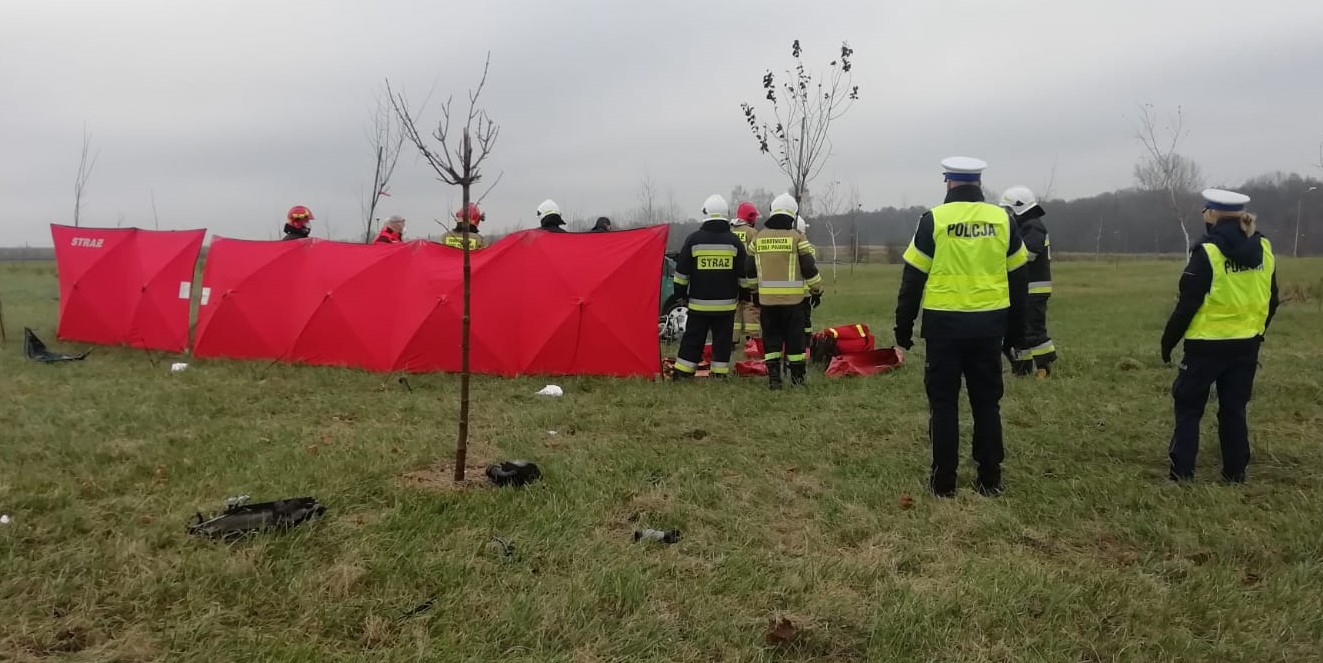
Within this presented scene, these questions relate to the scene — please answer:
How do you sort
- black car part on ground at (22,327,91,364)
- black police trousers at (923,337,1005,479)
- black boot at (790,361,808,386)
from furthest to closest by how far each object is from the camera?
black car part on ground at (22,327,91,364)
black boot at (790,361,808,386)
black police trousers at (923,337,1005,479)

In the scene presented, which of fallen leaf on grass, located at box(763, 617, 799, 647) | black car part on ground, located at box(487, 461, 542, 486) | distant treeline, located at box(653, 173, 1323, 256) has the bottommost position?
fallen leaf on grass, located at box(763, 617, 799, 647)

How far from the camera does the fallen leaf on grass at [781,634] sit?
2.90m

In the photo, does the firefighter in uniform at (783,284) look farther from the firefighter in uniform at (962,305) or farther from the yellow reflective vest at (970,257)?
the yellow reflective vest at (970,257)

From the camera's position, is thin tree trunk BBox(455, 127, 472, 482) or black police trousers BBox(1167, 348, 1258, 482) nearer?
thin tree trunk BBox(455, 127, 472, 482)

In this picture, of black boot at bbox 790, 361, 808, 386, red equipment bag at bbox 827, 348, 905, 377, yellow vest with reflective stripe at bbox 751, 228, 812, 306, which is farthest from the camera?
red equipment bag at bbox 827, 348, 905, 377

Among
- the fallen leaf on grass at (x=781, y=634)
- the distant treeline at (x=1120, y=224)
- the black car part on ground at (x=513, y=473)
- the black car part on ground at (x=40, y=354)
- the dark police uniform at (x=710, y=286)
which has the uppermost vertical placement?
the distant treeline at (x=1120, y=224)

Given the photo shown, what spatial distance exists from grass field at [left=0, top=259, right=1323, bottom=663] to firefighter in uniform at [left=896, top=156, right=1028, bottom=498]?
31 cm

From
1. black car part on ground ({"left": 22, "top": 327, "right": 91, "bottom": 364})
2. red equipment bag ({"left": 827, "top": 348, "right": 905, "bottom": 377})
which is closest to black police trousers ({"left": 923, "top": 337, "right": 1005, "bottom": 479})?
red equipment bag ({"left": 827, "top": 348, "right": 905, "bottom": 377})

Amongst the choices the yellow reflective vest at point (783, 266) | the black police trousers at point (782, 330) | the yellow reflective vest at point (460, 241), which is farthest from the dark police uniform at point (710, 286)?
the yellow reflective vest at point (460, 241)

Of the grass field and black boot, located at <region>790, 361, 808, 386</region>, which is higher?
black boot, located at <region>790, 361, 808, 386</region>

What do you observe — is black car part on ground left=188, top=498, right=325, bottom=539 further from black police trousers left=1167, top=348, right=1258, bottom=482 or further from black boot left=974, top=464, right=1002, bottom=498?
black police trousers left=1167, top=348, right=1258, bottom=482

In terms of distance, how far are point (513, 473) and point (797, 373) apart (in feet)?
13.4

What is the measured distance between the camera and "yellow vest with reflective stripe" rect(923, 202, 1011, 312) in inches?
172

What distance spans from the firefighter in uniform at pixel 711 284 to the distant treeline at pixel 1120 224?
28106 mm
